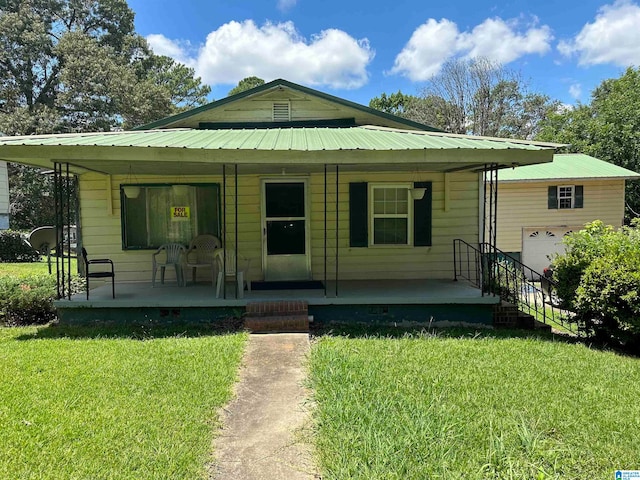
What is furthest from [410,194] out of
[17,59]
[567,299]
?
[17,59]

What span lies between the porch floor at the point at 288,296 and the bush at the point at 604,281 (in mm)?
1124

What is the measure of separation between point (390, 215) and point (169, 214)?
14.3 feet

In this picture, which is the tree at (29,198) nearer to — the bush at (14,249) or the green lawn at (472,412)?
the bush at (14,249)

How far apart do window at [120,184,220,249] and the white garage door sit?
39.7 ft

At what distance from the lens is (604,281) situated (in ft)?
18.6

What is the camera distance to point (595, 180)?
15.0 m

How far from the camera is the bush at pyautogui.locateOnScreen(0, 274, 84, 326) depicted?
22.5 feet

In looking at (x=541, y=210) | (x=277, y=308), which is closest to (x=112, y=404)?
(x=277, y=308)

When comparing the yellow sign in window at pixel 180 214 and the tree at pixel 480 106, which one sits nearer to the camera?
the yellow sign in window at pixel 180 214

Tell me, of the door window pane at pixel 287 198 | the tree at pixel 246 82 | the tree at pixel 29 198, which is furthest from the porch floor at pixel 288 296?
the tree at pixel 246 82

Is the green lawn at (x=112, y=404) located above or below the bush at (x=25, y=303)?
below

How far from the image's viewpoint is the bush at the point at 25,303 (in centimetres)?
686

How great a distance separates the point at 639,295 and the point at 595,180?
1167 cm

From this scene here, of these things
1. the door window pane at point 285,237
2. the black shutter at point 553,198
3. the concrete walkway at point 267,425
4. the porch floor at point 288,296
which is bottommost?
the concrete walkway at point 267,425
